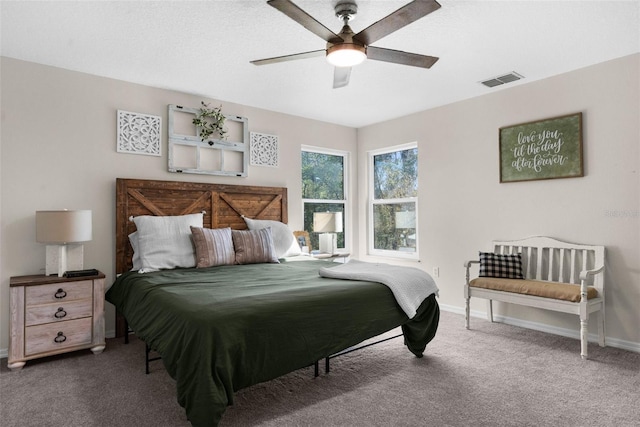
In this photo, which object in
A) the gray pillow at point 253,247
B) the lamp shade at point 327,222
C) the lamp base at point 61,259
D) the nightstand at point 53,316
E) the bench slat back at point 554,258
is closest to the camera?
the nightstand at point 53,316

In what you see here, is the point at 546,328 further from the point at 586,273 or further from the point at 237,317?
the point at 237,317

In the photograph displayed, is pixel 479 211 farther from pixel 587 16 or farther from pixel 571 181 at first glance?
pixel 587 16

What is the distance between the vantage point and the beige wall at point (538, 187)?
10.7 ft

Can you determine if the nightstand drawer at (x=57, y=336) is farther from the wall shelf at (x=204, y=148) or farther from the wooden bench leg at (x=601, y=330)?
the wooden bench leg at (x=601, y=330)

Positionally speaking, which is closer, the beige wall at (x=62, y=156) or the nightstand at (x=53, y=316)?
the nightstand at (x=53, y=316)

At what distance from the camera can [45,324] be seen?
2.97 meters

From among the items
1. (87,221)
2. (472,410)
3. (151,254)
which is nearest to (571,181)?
(472,410)

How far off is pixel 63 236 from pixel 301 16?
8.31ft

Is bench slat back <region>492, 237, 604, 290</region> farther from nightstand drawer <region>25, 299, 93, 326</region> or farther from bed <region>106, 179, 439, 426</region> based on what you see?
nightstand drawer <region>25, 299, 93, 326</region>

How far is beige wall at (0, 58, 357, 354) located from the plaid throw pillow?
10.7ft

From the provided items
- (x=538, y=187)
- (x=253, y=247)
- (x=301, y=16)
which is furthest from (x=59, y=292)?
(x=538, y=187)

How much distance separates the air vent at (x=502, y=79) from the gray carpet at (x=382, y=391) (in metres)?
2.53

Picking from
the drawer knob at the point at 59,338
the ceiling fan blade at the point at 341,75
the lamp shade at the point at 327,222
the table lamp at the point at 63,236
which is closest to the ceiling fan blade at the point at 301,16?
the ceiling fan blade at the point at 341,75

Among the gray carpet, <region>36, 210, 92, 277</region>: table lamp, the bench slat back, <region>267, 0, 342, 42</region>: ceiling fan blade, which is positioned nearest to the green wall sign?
the bench slat back
